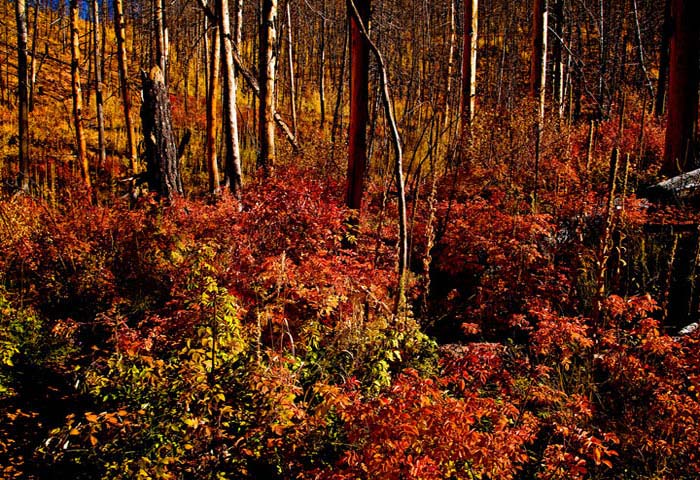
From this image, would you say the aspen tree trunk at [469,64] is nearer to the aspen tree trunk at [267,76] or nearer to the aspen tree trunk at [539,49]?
the aspen tree trunk at [539,49]

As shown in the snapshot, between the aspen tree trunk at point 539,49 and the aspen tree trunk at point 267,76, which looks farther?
the aspen tree trunk at point 539,49

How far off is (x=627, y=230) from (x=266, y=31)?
18.8 feet

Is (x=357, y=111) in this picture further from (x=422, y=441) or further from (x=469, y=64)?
(x=422, y=441)

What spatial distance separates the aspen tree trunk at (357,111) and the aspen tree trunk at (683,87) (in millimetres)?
4478

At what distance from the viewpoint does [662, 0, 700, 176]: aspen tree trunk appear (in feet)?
21.8

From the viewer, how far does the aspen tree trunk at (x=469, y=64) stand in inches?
349

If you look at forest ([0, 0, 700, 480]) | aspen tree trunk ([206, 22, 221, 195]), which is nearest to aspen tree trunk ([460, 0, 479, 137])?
forest ([0, 0, 700, 480])

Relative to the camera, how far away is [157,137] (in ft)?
21.3

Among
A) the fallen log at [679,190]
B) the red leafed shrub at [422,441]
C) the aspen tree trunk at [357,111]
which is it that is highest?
the aspen tree trunk at [357,111]

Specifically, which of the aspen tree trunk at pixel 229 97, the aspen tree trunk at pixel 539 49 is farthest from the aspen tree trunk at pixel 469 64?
the aspen tree trunk at pixel 229 97

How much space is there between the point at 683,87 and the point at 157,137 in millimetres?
7536

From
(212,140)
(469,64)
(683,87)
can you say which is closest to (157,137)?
(212,140)

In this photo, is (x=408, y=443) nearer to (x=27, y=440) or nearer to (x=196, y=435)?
(x=196, y=435)

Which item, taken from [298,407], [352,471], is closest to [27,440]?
[298,407]
